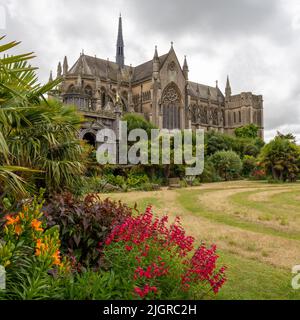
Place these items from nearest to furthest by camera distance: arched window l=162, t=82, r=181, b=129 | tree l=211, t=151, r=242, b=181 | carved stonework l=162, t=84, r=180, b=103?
1. tree l=211, t=151, r=242, b=181
2. arched window l=162, t=82, r=181, b=129
3. carved stonework l=162, t=84, r=180, b=103

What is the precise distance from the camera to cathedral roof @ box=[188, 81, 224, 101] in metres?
65.7

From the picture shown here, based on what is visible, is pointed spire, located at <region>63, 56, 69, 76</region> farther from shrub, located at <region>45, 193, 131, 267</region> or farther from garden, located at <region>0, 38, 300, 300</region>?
shrub, located at <region>45, 193, 131, 267</region>

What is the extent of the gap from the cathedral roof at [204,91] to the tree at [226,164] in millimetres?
36225

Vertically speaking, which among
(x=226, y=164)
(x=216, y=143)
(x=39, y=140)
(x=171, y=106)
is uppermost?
(x=171, y=106)

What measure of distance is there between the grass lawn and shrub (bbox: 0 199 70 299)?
2142 millimetres

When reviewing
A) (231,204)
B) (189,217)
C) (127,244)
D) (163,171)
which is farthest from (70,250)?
(163,171)

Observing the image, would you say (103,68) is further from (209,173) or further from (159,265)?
(159,265)

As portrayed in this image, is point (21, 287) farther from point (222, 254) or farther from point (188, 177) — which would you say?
point (188, 177)

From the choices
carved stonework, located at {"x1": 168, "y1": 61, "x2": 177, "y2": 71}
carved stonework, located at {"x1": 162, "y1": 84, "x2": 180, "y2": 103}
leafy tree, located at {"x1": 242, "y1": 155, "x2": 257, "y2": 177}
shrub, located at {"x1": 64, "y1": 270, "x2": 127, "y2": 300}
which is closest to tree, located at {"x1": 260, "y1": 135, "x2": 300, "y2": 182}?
leafy tree, located at {"x1": 242, "y1": 155, "x2": 257, "y2": 177}

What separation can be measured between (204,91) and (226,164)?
4411cm

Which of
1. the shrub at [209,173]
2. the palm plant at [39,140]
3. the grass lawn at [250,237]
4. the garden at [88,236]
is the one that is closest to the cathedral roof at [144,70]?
the shrub at [209,173]

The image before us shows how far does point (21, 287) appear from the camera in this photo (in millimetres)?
2922

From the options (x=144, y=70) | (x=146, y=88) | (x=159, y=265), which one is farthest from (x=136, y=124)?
(x=159, y=265)

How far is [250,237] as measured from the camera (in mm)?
6922
